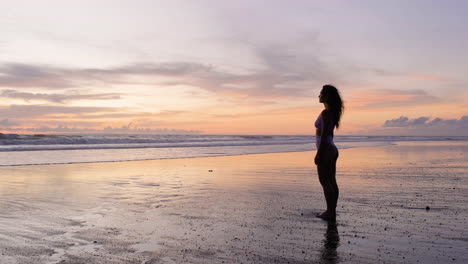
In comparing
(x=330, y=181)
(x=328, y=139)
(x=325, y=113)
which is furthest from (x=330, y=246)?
(x=325, y=113)

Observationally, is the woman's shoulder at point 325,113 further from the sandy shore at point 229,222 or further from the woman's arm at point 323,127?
the sandy shore at point 229,222

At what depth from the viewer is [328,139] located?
630 centimetres

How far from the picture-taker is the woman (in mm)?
6227

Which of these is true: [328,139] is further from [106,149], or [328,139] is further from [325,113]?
[106,149]

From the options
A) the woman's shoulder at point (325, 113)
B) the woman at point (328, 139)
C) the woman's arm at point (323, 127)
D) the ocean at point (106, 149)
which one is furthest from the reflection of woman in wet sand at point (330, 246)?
the ocean at point (106, 149)

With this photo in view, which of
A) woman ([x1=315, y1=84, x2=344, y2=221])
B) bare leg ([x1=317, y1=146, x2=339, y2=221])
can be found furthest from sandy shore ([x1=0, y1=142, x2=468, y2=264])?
woman ([x1=315, y1=84, x2=344, y2=221])

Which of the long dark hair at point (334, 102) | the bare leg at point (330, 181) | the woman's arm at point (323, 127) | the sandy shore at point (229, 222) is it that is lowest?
the sandy shore at point (229, 222)

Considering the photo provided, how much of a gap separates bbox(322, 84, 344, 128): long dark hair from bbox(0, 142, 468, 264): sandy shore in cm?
172

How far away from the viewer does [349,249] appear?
14.7ft

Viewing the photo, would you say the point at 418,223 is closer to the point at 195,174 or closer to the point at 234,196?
the point at 234,196

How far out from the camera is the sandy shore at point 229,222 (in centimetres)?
431

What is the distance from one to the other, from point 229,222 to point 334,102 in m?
2.66

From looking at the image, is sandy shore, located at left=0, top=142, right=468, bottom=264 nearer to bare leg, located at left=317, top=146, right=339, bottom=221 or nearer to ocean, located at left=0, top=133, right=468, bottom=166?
bare leg, located at left=317, top=146, right=339, bottom=221

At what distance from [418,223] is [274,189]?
4.13 meters
